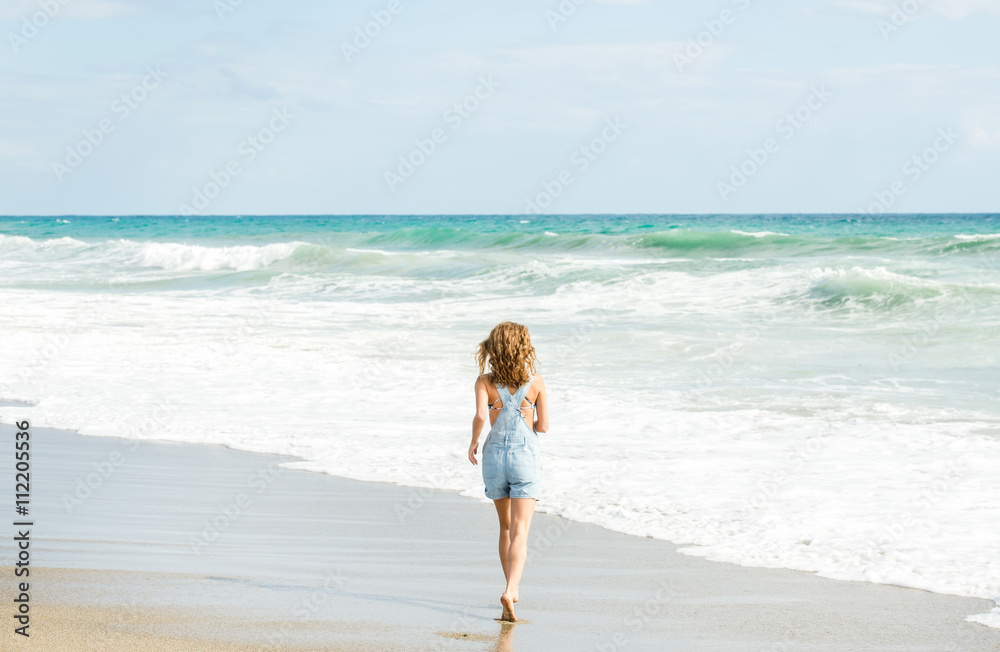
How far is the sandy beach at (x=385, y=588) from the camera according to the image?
13.5 ft

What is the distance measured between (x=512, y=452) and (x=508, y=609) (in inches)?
26.8

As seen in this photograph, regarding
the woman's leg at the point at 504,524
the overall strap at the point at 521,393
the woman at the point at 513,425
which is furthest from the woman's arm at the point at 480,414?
the woman's leg at the point at 504,524

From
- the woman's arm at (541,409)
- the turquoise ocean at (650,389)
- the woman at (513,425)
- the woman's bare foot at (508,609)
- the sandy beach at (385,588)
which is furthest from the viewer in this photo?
the turquoise ocean at (650,389)

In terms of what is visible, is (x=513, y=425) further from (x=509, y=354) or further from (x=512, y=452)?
Answer: (x=509, y=354)

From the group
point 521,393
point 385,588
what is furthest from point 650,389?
point 521,393

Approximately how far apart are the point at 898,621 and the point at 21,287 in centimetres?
2767

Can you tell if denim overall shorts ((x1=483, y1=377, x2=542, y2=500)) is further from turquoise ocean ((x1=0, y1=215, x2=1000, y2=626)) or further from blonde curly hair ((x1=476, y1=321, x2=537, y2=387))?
turquoise ocean ((x1=0, y1=215, x2=1000, y2=626))

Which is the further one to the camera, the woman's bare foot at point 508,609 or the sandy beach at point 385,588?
the woman's bare foot at point 508,609

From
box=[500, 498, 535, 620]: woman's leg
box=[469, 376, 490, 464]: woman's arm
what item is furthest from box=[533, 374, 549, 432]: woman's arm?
box=[500, 498, 535, 620]: woman's leg

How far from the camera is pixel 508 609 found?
14.2ft

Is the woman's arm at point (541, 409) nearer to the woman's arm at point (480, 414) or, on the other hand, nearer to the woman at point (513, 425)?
the woman at point (513, 425)

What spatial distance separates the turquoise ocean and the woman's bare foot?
64.0 inches

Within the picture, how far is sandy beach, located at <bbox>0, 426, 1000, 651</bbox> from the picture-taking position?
4.13 meters

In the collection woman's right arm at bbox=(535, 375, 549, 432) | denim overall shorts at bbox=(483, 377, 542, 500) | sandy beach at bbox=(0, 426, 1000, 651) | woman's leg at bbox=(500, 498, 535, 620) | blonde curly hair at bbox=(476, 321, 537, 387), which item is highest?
blonde curly hair at bbox=(476, 321, 537, 387)
